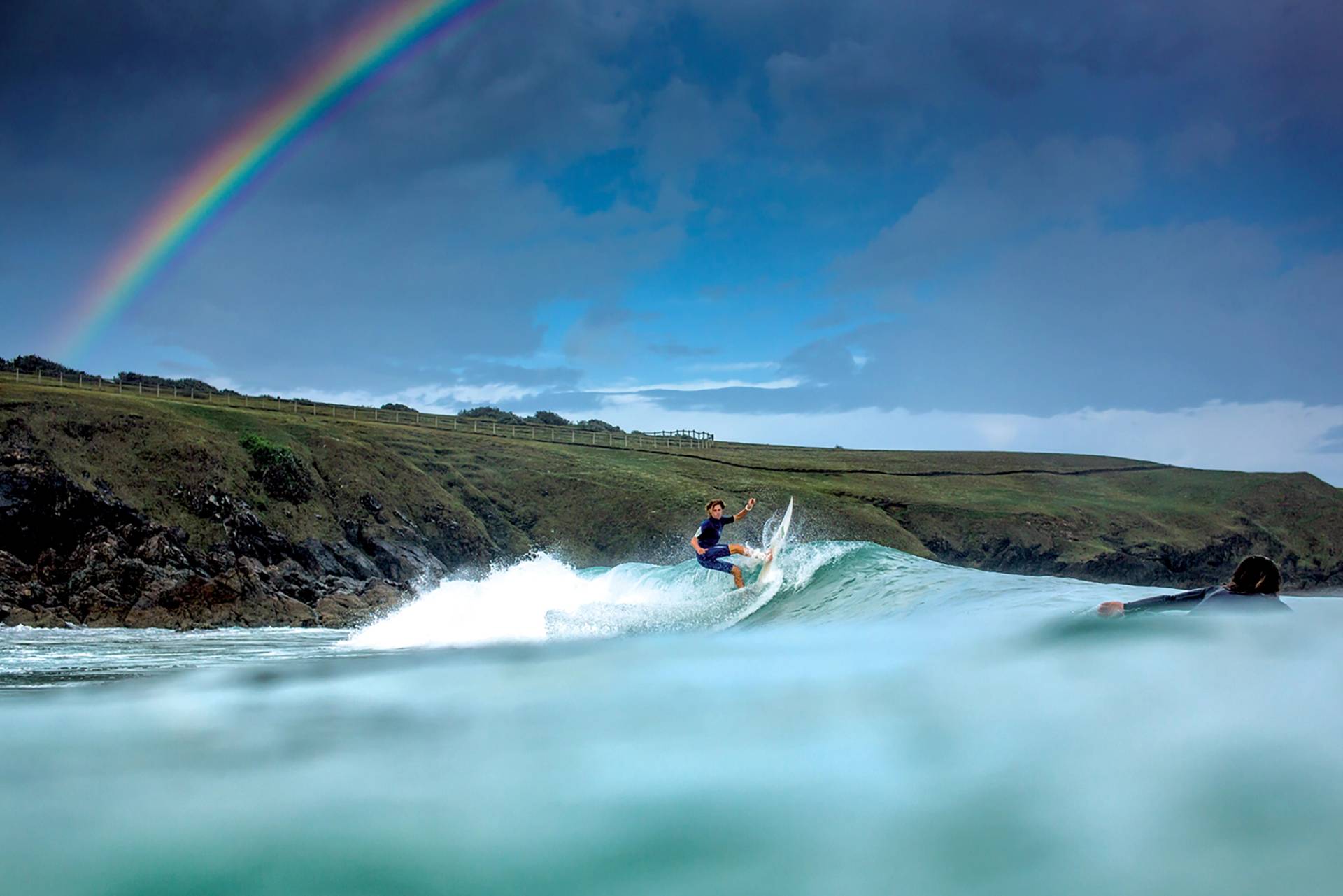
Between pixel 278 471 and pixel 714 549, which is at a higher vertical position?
pixel 278 471

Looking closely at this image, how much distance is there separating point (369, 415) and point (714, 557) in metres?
A: 68.1

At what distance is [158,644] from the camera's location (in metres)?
22.4

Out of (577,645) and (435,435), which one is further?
(435,435)

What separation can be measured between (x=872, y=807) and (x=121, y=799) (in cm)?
473

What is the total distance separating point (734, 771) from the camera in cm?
608

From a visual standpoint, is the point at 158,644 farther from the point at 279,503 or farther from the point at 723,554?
the point at 279,503

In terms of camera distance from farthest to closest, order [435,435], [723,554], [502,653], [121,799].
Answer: [435,435] → [723,554] → [502,653] → [121,799]

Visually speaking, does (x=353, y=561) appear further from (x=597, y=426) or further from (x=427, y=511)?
(x=597, y=426)

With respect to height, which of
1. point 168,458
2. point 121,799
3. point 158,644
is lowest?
point 158,644

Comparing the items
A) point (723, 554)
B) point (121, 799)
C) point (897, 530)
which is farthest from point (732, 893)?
point (897, 530)

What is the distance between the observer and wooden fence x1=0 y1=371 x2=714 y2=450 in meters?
74.1

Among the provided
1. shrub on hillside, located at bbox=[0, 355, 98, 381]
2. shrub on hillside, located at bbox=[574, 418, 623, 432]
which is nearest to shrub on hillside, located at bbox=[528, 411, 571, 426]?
shrub on hillside, located at bbox=[574, 418, 623, 432]

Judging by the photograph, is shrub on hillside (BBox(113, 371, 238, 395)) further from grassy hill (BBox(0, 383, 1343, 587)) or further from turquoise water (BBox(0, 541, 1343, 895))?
turquoise water (BBox(0, 541, 1343, 895))

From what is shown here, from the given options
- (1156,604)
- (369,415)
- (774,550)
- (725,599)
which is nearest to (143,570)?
(774,550)
